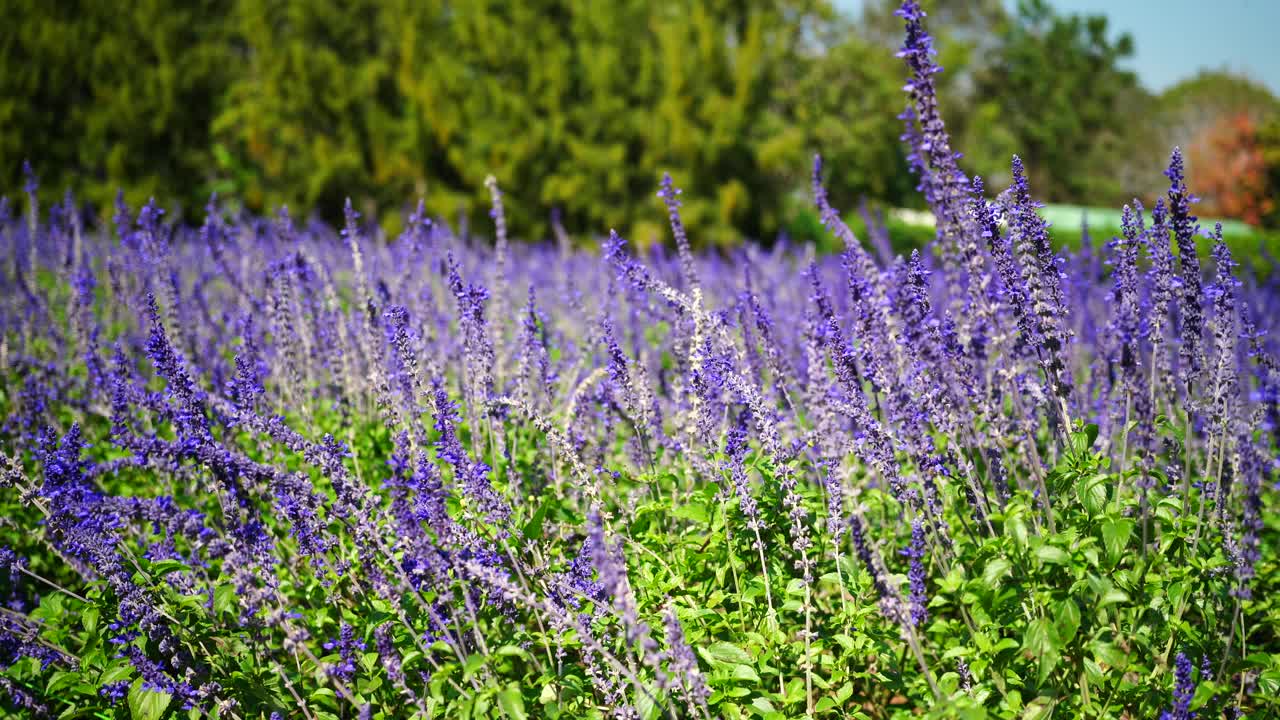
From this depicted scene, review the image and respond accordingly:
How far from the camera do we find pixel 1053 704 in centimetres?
283

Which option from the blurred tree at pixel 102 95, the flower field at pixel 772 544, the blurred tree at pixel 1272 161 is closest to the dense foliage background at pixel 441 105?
the blurred tree at pixel 102 95

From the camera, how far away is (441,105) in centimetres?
2092

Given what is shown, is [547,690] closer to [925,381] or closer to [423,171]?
[925,381]

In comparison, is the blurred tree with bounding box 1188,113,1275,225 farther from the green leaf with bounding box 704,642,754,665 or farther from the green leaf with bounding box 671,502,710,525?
the green leaf with bounding box 704,642,754,665

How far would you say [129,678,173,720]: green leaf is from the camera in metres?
3.04

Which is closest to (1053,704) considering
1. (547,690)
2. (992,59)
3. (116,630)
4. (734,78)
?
(547,690)

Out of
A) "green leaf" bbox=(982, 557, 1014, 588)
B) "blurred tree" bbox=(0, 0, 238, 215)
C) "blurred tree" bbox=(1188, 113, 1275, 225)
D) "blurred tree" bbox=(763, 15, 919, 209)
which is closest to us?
"green leaf" bbox=(982, 557, 1014, 588)

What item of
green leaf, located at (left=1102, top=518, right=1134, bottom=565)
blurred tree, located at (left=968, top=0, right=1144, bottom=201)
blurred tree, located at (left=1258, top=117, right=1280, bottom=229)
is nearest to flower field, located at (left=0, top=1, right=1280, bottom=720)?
green leaf, located at (left=1102, top=518, right=1134, bottom=565)

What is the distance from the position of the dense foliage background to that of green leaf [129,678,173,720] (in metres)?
17.1

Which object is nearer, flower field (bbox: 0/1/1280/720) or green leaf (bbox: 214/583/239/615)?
flower field (bbox: 0/1/1280/720)

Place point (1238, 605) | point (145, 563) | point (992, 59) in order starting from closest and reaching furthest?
point (1238, 605) < point (145, 563) < point (992, 59)

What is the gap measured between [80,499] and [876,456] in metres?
3.50

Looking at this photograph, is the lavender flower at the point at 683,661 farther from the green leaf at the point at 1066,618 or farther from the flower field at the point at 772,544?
the green leaf at the point at 1066,618

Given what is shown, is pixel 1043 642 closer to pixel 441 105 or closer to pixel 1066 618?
pixel 1066 618
